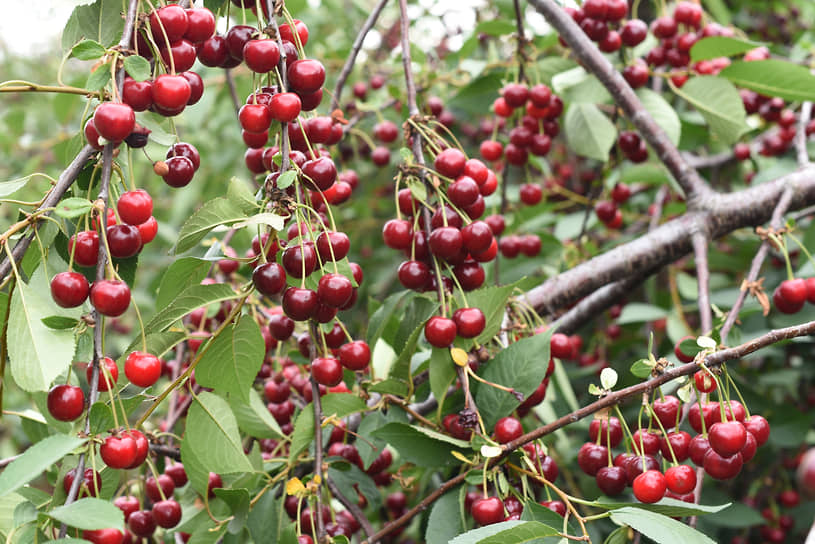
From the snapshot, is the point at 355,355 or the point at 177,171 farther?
the point at 355,355

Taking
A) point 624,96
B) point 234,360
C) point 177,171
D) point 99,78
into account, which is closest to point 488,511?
point 234,360

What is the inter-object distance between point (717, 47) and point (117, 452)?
1.67 m

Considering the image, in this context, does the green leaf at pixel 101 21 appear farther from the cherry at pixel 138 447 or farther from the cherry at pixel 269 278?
the cherry at pixel 138 447

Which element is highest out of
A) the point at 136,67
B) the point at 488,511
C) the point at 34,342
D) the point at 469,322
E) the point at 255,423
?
the point at 136,67

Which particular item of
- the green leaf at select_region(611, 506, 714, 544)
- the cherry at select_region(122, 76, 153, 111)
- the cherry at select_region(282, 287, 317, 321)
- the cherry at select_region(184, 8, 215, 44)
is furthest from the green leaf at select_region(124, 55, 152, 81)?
the green leaf at select_region(611, 506, 714, 544)

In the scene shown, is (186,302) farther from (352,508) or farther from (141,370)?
(352,508)

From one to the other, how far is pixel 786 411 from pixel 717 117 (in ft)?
3.21

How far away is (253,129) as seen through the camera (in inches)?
39.4

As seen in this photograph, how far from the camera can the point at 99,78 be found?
875mm

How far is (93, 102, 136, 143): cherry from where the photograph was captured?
803 millimetres

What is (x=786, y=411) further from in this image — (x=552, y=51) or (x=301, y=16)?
(x=301, y=16)

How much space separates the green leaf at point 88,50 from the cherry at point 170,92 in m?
0.08

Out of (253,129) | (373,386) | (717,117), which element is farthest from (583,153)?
(253,129)

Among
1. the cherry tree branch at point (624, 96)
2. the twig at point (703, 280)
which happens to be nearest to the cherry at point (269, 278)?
the twig at point (703, 280)
